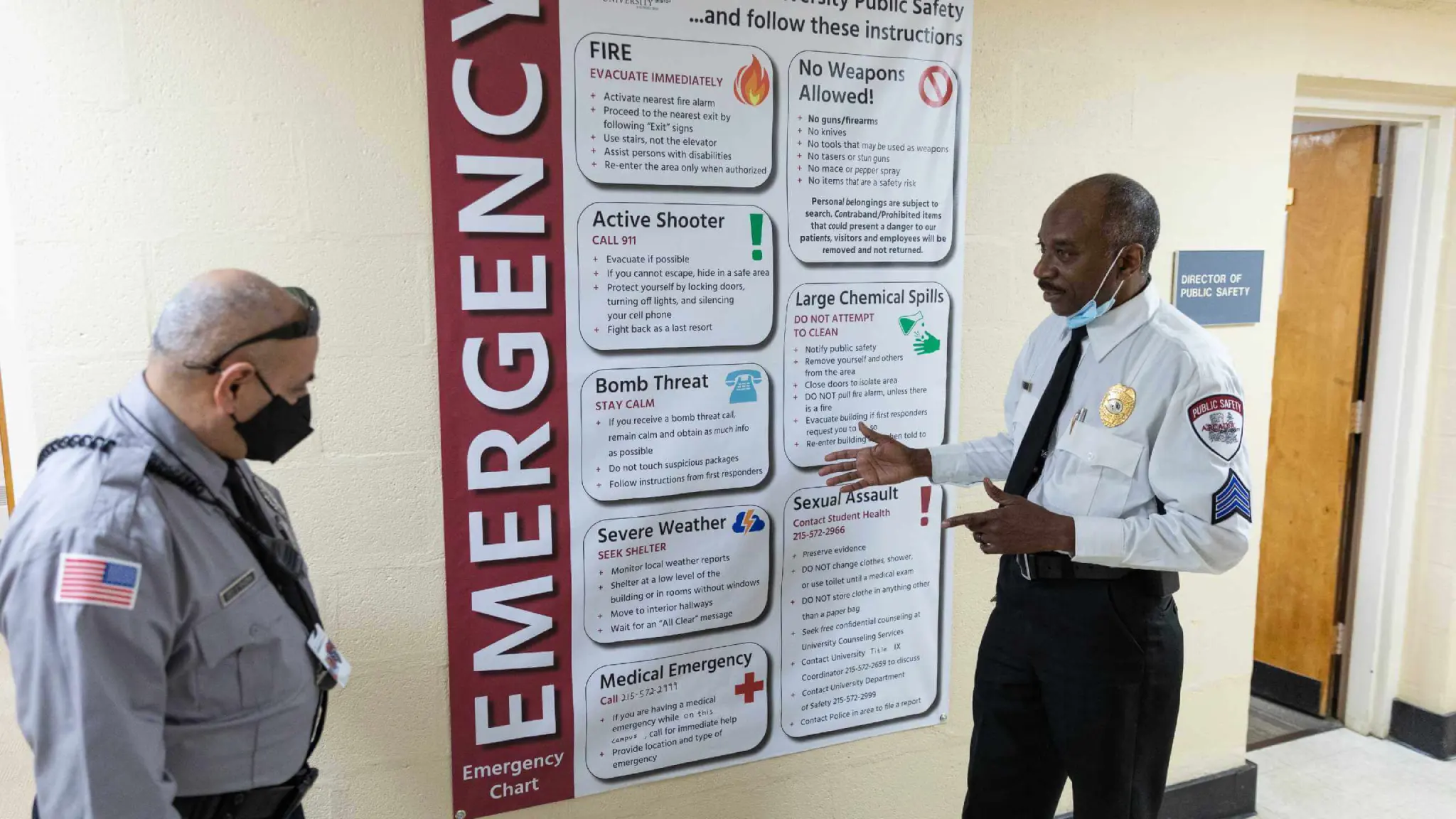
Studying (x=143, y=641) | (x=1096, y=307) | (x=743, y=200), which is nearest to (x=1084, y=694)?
(x=1096, y=307)

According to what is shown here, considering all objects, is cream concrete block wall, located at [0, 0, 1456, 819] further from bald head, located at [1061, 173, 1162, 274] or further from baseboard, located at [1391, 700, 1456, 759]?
baseboard, located at [1391, 700, 1456, 759]

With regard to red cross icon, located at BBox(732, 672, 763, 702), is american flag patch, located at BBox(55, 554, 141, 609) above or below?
above

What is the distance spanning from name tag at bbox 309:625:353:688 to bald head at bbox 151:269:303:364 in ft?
1.45

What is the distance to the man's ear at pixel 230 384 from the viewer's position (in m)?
1.20

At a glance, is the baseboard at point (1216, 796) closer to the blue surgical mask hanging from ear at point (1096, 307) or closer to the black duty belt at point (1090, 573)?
the black duty belt at point (1090, 573)

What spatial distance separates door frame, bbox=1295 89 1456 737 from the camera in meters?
2.90

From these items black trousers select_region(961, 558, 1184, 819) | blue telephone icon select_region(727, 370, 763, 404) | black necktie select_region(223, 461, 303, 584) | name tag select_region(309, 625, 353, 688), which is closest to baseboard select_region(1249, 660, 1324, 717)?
black trousers select_region(961, 558, 1184, 819)

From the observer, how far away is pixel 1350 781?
9.61 feet

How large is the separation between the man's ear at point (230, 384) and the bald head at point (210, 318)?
0.09 feet

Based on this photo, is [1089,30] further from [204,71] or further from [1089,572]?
[204,71]

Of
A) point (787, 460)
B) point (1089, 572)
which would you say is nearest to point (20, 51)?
point (787, 460)

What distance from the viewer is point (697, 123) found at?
191 centimetres

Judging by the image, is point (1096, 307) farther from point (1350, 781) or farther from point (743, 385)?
point (1350, 781)

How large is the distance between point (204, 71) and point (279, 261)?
0.34m
